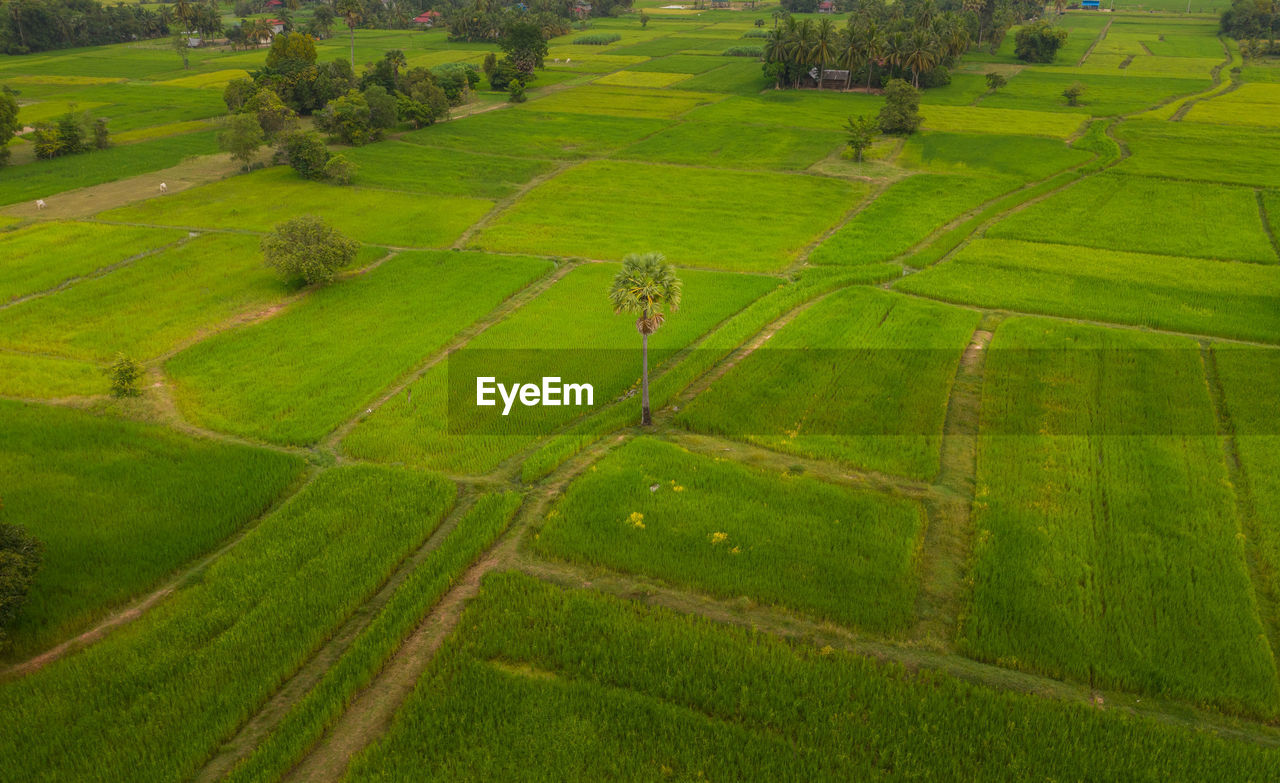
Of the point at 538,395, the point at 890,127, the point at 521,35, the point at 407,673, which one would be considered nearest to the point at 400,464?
the point at 538,395

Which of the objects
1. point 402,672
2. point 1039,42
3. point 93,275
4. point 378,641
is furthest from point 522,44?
point 402,672

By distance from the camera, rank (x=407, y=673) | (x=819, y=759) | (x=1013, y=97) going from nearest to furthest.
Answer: (x=819, y=759) < (x=407, y=673) < (x=1013, y=97)

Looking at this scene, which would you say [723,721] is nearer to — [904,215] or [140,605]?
[140,605]

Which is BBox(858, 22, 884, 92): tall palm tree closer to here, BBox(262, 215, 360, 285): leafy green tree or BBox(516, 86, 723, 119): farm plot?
BBox(516, 86, 723, 119): farm plot

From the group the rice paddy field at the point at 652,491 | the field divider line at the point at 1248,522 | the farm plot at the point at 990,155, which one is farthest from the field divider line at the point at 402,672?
the farm plot at the point at 990,155

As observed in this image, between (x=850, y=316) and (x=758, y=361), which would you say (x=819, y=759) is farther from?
(x=850, y=316)

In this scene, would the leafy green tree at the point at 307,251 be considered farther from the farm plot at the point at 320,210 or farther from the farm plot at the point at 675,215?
the farm plot at the point at 675,215

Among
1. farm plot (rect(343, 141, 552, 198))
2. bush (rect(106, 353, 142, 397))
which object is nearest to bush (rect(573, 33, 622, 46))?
farm plot (rect(343, 141, 552, 198))
